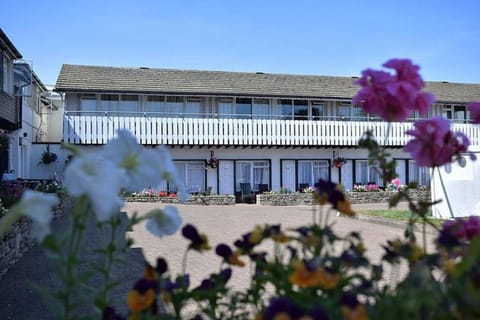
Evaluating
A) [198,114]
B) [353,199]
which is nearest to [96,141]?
[198,114]

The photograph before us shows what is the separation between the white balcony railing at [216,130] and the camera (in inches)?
981

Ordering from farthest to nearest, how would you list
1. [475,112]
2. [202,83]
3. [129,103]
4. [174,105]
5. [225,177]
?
[202,83], [225,177], [174,105], [129,103], [475,112]

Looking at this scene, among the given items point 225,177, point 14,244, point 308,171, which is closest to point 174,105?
point 225,177

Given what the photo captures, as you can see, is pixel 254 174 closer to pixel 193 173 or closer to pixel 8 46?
pixel 193 173

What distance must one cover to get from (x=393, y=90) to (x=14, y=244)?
8121 mm

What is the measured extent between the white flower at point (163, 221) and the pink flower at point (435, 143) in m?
0.88

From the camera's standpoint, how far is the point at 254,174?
27.8 metres

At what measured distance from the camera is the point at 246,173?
27.7 m

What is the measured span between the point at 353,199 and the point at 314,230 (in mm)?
24431

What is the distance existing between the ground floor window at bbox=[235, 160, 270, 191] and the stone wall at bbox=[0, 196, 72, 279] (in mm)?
17486

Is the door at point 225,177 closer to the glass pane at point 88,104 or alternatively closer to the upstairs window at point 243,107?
the upstairs window at point 243,107

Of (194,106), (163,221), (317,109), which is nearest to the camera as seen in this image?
(163,221)

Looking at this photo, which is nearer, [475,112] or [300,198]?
[475,112]

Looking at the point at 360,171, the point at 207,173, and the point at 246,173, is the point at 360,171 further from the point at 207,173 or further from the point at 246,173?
the point at 207,173
